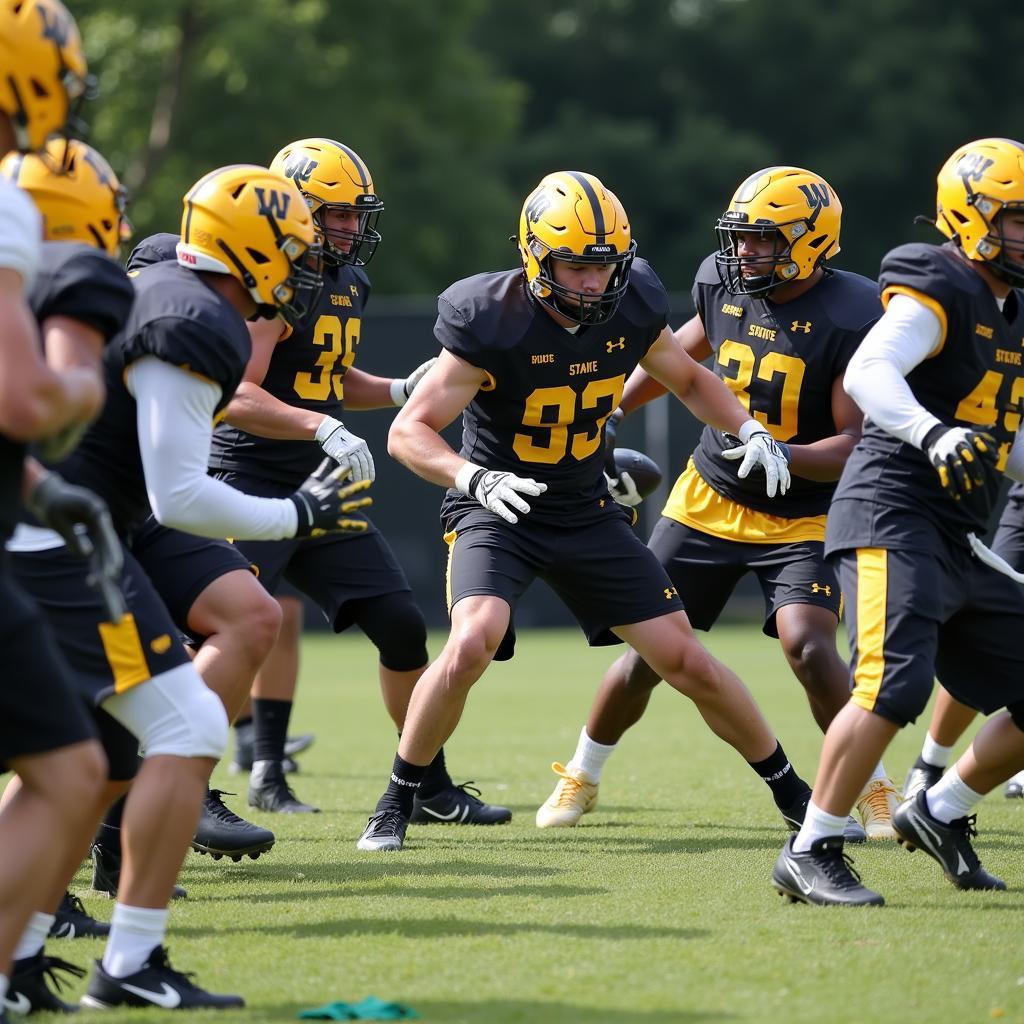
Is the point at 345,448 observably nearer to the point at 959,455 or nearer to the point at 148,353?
the point at 148,353

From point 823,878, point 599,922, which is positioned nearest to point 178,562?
point 599,922

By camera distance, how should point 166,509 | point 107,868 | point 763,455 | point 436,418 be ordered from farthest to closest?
point 763,455
point 436,418
point 107,868
point 166,509

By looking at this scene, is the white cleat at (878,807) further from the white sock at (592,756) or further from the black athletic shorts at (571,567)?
the black athletic shorts at (571,567)

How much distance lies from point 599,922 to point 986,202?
6.93 feet

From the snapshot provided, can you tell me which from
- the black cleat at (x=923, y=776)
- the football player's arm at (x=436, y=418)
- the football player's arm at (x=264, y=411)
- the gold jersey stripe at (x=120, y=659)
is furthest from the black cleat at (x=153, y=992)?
the black cleat at (x=923, y=776)

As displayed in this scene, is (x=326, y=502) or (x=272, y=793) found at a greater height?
(x=326, y=502)

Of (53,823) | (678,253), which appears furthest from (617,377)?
(678,253)

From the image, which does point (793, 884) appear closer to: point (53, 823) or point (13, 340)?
point (53, 823)

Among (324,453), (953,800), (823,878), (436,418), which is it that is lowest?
(823,878)

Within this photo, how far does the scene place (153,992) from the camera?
3.53 m

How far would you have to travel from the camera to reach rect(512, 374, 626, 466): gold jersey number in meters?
5.46

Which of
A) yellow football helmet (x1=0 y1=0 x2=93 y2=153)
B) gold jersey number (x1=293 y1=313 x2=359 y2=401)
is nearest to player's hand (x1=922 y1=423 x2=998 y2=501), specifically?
yellow football helmet (x1=0 y1=0 x2=93 y2=153)

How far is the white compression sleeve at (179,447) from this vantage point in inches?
146

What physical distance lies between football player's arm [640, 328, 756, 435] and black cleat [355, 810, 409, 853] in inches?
64.0
